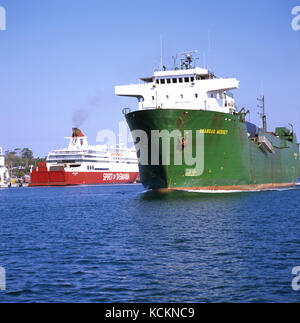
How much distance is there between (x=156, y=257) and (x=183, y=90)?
25422 millimetres

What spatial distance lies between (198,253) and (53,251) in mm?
5161

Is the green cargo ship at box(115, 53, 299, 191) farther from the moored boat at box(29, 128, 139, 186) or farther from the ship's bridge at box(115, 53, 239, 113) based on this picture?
the moored boat at box(29, 128, 139, 186)

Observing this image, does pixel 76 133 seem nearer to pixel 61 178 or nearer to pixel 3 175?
pixel 61 178

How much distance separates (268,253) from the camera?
607 inches

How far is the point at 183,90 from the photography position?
3894 centimetres

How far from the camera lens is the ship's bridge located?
126 feet

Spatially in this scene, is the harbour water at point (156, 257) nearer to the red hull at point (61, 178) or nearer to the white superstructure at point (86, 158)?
the red hull at point (61, 178)

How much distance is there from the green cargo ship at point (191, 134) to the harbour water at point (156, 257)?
837 cm

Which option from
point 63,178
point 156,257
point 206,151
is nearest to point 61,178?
point 63,178

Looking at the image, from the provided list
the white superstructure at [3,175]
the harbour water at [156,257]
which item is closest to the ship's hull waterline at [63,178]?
the white superstructure at [3,175]

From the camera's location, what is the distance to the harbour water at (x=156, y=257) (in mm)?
11453
